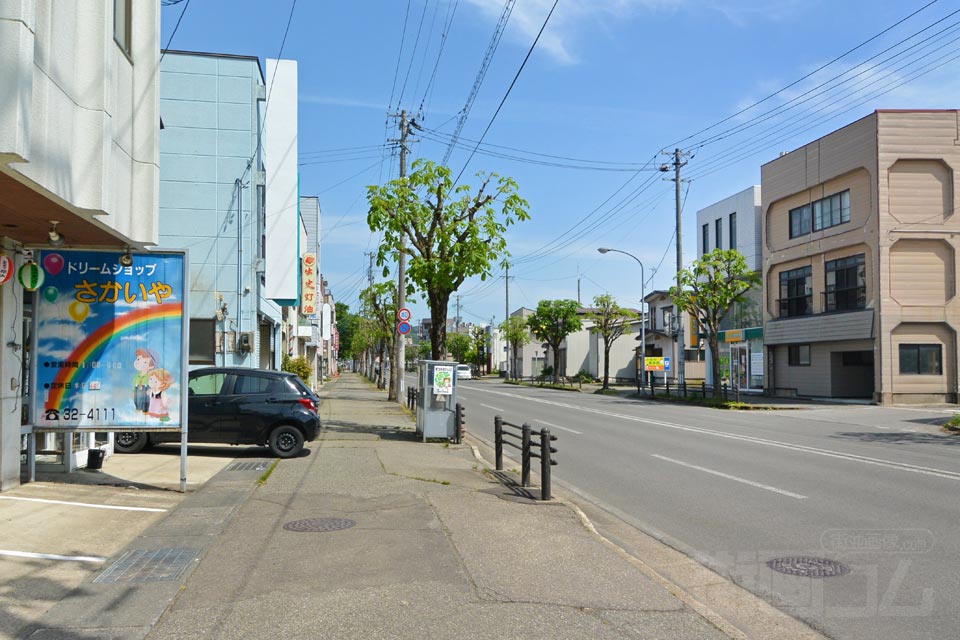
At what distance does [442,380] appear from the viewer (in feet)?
56.6

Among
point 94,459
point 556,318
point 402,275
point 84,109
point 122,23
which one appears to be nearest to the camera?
point 84,109

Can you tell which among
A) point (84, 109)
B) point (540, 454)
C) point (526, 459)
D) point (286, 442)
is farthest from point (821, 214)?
point (84, 109)

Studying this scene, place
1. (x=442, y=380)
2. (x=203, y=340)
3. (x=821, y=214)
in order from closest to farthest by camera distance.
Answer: (x=442, y=380) → (x=203, y=340) → (x=821, y=214)

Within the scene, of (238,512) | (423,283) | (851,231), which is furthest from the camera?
(851,231)

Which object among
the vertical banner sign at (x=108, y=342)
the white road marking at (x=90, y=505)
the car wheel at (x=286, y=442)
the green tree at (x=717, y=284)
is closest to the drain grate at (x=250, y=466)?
the car wheel at (x=286, y=442)

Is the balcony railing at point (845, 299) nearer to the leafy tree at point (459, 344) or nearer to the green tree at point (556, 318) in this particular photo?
the green tree at point (556, 318)

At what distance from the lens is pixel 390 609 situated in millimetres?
5422

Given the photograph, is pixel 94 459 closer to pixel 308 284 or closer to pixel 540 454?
pixel 540 454

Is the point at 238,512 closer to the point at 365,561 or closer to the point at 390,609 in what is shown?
the point at 365,561

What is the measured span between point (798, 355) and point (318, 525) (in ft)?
119

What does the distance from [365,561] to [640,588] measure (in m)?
2.35

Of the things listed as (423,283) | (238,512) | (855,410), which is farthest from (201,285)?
(855,410)

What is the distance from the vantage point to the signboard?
56.3 feet

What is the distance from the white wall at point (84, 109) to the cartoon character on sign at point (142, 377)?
4.97 ft
